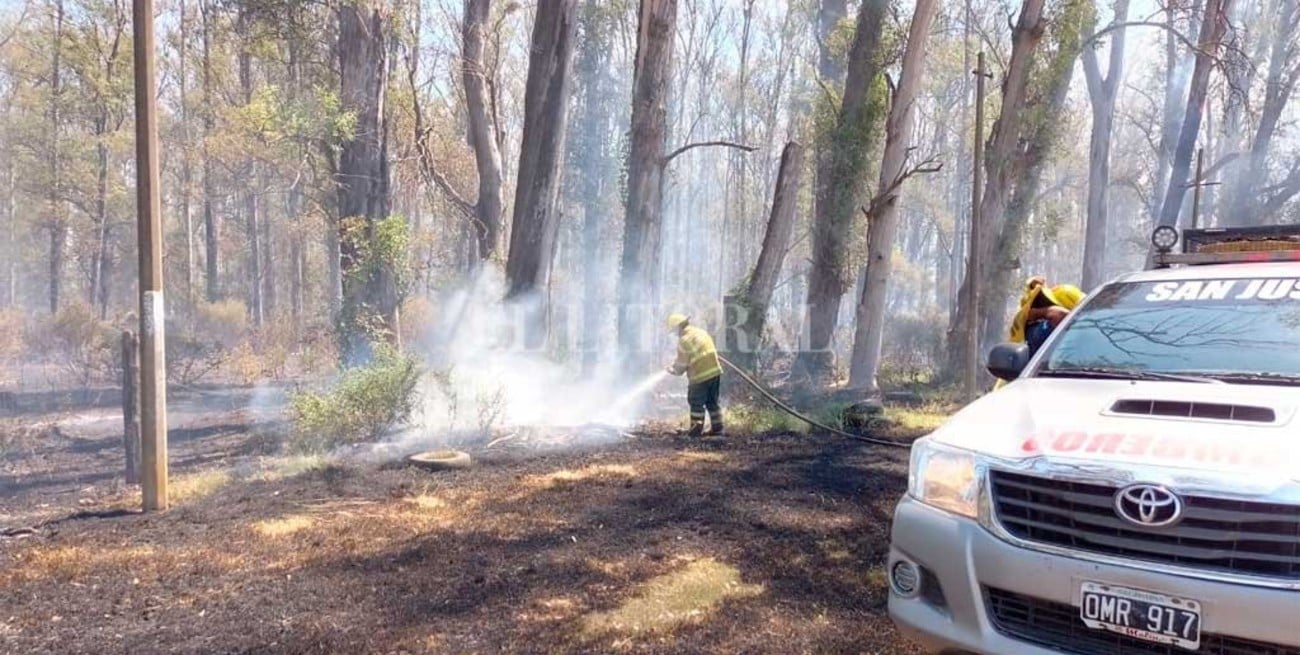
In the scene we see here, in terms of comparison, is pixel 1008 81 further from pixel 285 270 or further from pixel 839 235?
pixel 285 270

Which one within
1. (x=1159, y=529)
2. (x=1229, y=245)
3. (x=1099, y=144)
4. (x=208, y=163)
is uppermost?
(x=1099, y=144)

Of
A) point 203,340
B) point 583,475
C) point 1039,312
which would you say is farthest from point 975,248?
point 203,340

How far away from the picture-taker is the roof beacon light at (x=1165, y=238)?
17.8 feet

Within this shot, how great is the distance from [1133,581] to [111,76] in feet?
102

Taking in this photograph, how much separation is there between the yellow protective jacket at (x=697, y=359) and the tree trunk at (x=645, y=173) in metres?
4.12

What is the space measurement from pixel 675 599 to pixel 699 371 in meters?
6.17

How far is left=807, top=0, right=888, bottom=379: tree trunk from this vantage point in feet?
52.2

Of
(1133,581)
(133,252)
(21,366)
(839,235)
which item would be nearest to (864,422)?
(839,235)

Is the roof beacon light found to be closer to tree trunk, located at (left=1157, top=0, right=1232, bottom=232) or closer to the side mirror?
the side mirror

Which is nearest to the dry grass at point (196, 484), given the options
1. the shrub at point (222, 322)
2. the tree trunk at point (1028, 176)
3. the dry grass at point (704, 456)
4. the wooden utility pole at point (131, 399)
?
the wooden utility pole at point (131, 399)

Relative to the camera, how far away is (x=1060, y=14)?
609 inches

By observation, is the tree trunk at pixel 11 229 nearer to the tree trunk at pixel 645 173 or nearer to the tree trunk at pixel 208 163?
the tree trunk at pixel 208 163

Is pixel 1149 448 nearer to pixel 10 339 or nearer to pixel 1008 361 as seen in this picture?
pixel 1008 361

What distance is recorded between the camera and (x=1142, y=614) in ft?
8.54
